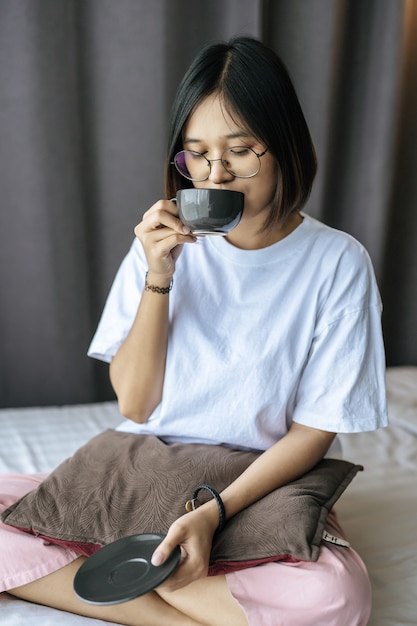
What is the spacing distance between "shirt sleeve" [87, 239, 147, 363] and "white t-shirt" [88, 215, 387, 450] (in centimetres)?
9

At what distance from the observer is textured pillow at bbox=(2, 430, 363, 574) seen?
38.1 inches

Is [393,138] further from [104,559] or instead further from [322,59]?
[104,559]

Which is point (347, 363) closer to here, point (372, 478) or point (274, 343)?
point (274, 343)

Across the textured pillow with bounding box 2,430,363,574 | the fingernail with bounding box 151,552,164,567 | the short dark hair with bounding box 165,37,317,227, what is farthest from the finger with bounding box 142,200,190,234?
the fingernail with bounding box 151,552,164,567

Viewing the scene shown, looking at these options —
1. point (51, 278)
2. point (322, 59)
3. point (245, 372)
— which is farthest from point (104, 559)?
point (322, 59)

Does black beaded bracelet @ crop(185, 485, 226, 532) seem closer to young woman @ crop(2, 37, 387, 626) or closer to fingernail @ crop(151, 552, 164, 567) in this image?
young woman @ crop(2, 37, 387, 626)

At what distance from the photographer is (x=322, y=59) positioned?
225 cm

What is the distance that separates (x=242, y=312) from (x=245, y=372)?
0.12m

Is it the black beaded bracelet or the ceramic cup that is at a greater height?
the ceramic cup

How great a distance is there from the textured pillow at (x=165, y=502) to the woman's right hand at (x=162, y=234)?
1.21 ft

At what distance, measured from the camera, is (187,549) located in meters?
0.90

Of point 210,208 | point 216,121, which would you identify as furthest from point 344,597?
point 216,121

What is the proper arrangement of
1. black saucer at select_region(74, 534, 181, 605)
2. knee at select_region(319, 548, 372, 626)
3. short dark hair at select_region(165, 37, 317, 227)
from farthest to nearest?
short dark hair at select_region(165, 37, 317, 227)
knee at select_region(319, 548, 372, 626)
black saucer at select_region(74, 534, 181, 605)

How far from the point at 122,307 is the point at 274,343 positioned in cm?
34
